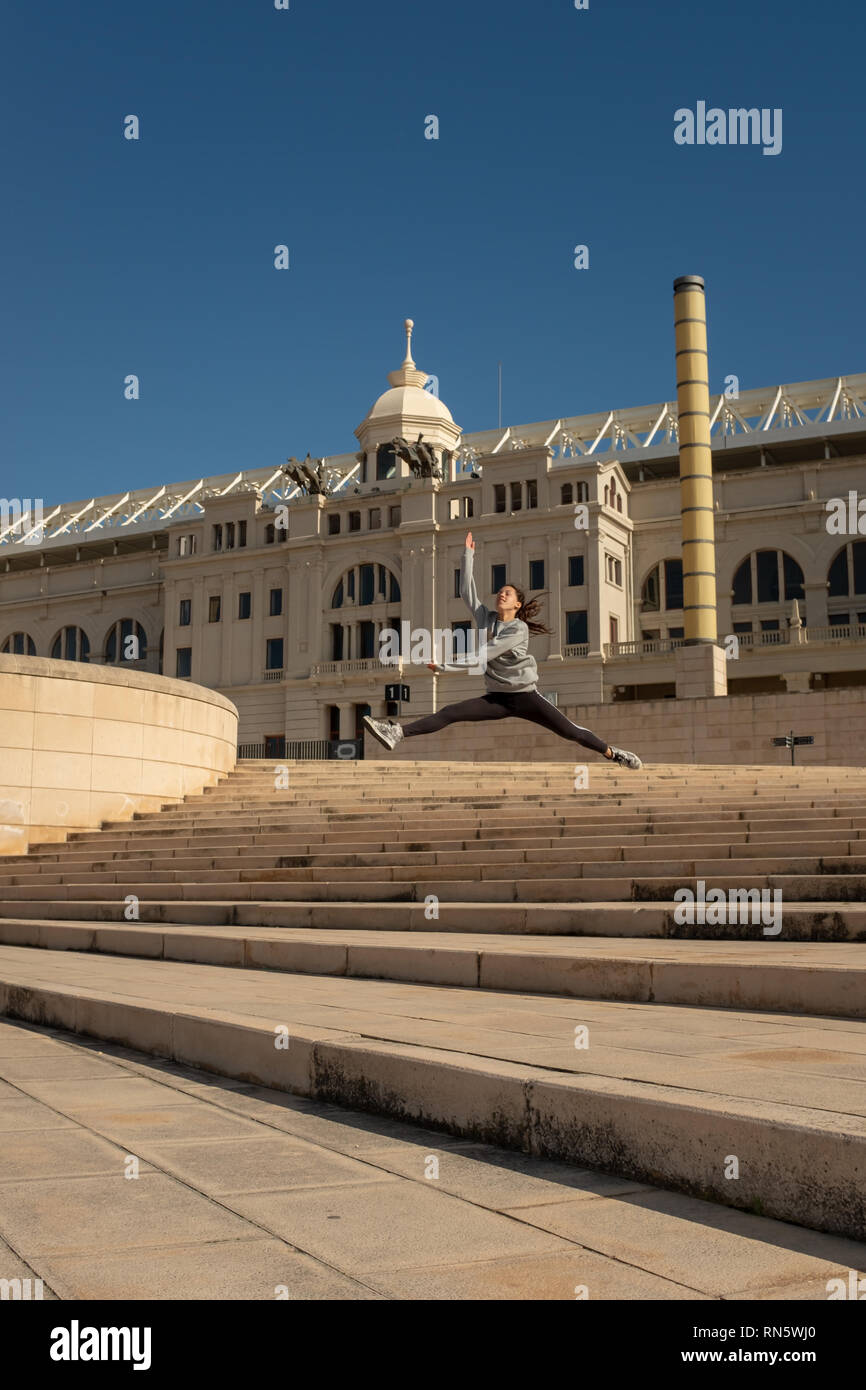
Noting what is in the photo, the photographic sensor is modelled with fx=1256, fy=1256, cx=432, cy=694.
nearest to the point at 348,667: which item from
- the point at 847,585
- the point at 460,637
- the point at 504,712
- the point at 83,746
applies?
the point at 460,637

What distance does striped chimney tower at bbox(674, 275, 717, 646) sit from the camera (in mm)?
39344

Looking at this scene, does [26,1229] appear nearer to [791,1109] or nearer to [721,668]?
[791,1109]

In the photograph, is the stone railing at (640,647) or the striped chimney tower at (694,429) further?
the stone railing at (640,647)

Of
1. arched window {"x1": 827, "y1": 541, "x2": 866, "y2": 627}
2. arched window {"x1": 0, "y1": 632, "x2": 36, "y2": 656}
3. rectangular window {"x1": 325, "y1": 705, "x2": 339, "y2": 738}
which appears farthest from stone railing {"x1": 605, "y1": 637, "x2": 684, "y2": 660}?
arched window {"x1": 0, "y1": 632, "x2": 36, "y2": 656}

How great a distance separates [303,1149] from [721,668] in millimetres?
34243

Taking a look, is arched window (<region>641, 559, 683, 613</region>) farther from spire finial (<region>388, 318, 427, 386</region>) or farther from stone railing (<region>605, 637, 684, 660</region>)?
spire finial (<region>388, 318, 427, 386</region>)

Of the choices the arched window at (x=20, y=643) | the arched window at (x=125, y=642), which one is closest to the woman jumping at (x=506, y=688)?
the arched window at (x=125, y=642)

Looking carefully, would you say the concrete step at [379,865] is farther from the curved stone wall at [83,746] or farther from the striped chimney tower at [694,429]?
the striped chimney tower at [694,429]

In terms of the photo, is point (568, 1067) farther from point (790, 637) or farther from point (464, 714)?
point (790, 637)

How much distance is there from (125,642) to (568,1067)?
67.9m

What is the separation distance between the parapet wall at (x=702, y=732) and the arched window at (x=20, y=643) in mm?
45198

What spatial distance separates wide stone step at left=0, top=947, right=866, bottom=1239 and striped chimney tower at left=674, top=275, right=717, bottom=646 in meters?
32.8

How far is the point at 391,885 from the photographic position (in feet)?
41.0

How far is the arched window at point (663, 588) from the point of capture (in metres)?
57.8
